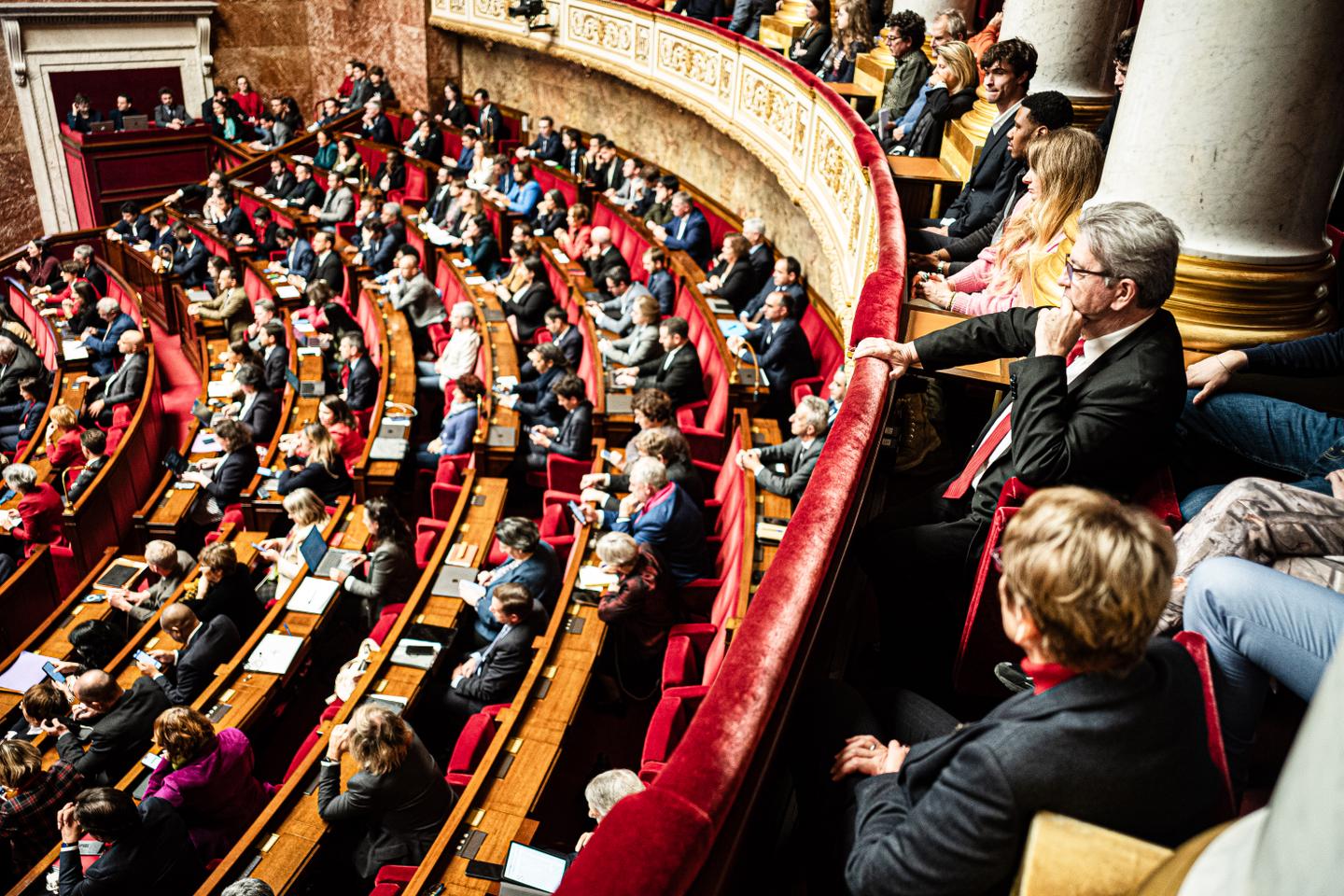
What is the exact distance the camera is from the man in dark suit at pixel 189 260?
32.9 feet

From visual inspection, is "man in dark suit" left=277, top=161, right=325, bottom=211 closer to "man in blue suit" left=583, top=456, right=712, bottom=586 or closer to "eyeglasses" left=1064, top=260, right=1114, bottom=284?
"man in blue suit" left=583, top=456, right=712, bottom=586

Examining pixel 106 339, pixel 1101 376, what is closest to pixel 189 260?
pixel 106 339

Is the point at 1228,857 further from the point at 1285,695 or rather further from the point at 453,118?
the point at 453,118

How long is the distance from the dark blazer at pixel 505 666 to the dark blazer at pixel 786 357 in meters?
2.36

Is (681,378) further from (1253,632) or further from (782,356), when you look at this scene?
(1253,632)

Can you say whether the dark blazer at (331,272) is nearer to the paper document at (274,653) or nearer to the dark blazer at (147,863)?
the paper document at (274,653)

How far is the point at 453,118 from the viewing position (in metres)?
12.5

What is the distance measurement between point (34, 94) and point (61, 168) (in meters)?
1.02

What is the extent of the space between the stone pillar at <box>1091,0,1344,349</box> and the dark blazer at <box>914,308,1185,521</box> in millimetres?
613

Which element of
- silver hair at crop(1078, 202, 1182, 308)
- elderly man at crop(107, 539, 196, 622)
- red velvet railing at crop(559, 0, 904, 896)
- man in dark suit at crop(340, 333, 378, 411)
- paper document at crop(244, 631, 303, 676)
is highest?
silver hair at crop(1078, 202, 1182, 308)

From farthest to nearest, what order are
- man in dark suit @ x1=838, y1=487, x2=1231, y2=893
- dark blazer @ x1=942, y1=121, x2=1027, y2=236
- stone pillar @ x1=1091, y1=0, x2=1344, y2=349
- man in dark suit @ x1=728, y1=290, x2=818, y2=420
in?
man in dark suit @ x1=728, y1=290, x2=818, y2=420 → dark blazer @ x1=942, y1=121, x2=1027, y2=236 → stone pillar @ x1=1091, y1=0, x2=1344, y2=349 → man in dark suit @ x1=838, y1=487, x2=1231, y2=893

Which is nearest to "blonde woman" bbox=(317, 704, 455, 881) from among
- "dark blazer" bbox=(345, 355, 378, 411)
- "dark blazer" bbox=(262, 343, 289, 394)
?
"dark blazer" bbox=(345, 355, 378, 411)

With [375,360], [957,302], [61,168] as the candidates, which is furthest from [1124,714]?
[61,168]

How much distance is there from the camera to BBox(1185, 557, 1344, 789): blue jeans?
1.36 meters
